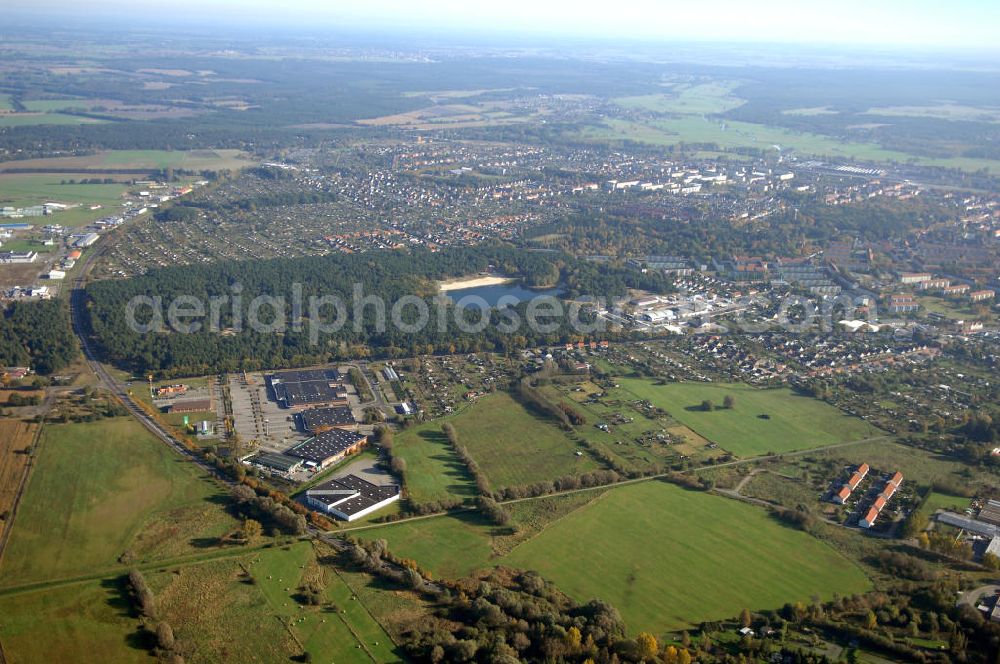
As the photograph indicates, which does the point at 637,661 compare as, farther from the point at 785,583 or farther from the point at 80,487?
the point at 80,487

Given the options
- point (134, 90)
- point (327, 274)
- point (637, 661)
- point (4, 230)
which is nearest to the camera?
point (637, 661)

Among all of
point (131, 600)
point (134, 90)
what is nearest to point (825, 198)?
point (131, 600)

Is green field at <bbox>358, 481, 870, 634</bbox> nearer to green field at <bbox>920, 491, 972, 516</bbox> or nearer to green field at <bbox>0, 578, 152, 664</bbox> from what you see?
green field at <bbox>920, 491, 972, 516</bbox>

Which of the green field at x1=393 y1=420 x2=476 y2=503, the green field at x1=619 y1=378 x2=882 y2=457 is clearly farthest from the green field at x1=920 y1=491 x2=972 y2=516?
the green field at x1=393 y1=420 x2=476 y2=503

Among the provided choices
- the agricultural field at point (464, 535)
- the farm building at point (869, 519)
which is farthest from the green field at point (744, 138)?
the agricultural field at point (464, 535)

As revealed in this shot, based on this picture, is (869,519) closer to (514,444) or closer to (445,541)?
(514,444)

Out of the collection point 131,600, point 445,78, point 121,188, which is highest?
point 445,78

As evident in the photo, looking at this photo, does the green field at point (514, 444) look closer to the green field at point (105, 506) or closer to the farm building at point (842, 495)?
the farm building at point (842, 495)

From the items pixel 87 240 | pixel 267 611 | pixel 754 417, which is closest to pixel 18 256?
pixel 87 240
